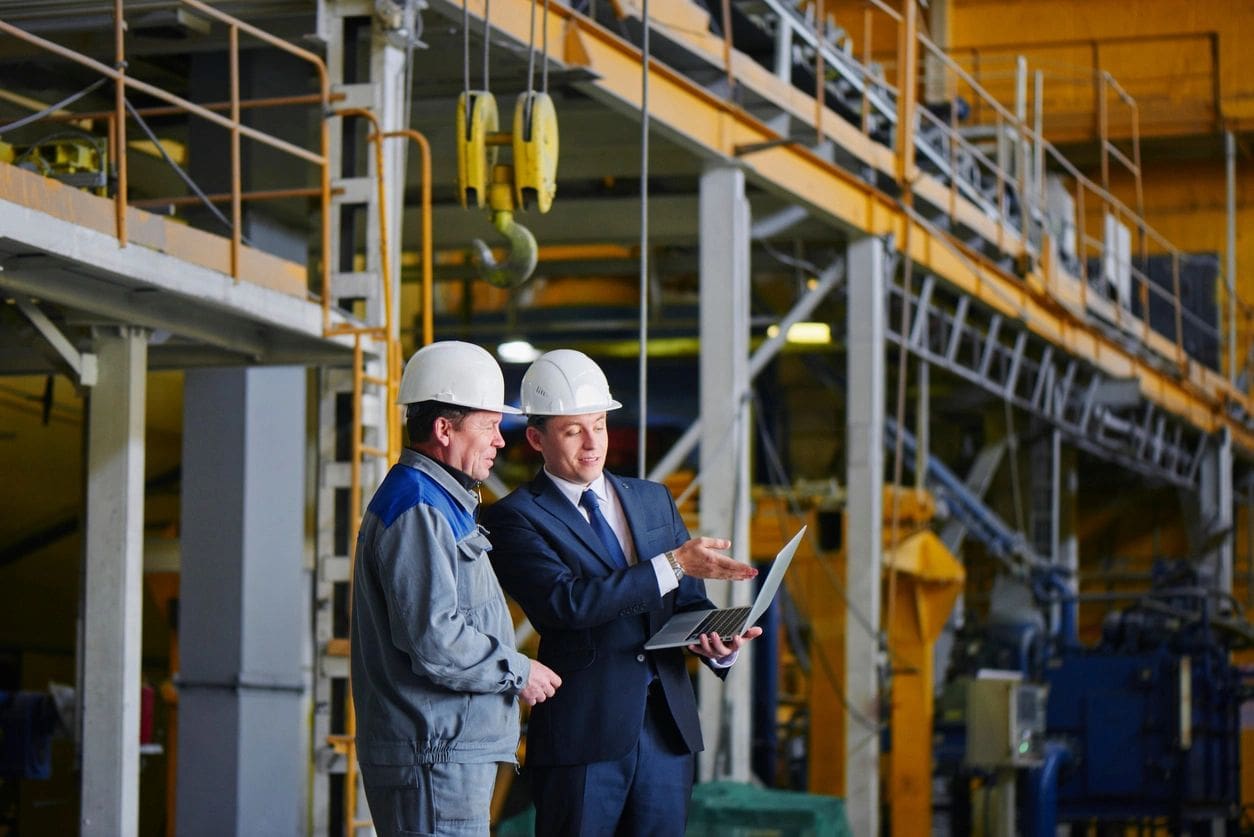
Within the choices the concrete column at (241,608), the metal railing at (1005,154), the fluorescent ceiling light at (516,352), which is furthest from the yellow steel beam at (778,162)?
the fluorescent ceiling light at (516,352)

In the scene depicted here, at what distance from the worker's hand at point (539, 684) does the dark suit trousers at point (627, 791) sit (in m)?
0.51

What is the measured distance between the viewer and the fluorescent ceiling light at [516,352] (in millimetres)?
20828

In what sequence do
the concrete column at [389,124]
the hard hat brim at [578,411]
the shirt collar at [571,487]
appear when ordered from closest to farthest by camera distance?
the hard hat brim at [578,411], the shirt collar at [571,487], the concrete column at [389,124]

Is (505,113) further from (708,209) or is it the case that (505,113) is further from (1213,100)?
(1213,100)

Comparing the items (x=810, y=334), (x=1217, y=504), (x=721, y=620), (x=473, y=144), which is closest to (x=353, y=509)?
(x=473, y=144)

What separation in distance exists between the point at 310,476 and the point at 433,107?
3.12m

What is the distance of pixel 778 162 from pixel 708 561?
8373 millimetres

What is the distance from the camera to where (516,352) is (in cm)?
2098

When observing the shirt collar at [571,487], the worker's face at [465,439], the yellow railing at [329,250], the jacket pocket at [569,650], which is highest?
the yellow railing at [329,250]

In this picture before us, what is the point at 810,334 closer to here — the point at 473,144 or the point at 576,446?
the point at 473,144

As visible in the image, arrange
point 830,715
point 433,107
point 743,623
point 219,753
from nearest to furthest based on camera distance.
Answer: point 743,623 → point 219,753 → point 433,107 → point 830,715

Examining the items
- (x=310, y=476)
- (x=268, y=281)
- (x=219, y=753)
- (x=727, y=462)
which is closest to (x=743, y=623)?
(x=268, y=281)

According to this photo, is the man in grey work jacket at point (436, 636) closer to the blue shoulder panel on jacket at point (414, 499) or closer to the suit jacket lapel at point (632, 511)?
the blue shoulder panel on jacket at point (414, 499)

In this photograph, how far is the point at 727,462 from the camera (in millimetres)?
13062
